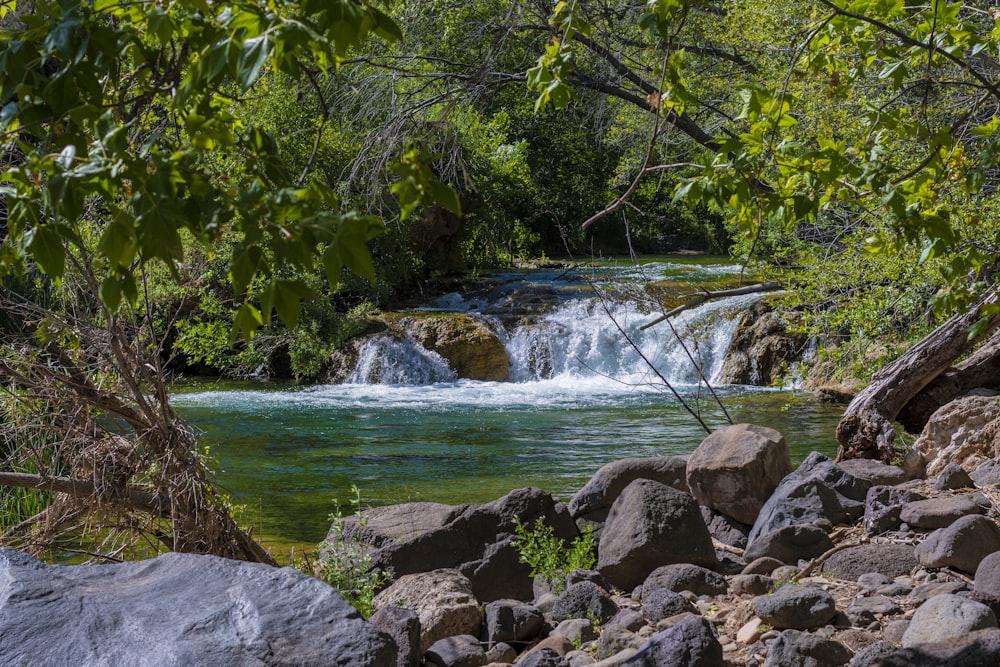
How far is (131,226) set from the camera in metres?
1.78

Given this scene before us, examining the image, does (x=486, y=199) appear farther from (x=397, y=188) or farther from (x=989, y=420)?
(x=397, y=188)

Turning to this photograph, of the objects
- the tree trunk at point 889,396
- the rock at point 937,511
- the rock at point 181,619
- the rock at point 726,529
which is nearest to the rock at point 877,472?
the tree trunk at point 889,396

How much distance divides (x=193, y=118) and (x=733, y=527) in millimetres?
4950

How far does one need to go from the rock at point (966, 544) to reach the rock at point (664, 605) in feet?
3.70

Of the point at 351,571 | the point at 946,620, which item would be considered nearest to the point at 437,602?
the point at 351,571

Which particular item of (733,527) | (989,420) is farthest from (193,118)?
(989,420)

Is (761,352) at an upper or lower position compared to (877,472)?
upper

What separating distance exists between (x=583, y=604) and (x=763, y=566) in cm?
107

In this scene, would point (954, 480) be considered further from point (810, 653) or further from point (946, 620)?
point (810, 653)

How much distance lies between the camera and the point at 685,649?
3.34 meters

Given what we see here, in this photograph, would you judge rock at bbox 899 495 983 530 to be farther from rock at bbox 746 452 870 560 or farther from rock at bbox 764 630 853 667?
rock at bbox 764 630 853 667

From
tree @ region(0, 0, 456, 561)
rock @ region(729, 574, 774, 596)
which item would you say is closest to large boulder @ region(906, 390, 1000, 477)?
rock @ region(729, 574, 774, 596)

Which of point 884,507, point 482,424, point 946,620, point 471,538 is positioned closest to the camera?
point 946,620

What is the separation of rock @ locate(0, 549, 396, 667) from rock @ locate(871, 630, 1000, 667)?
154 centimetres
